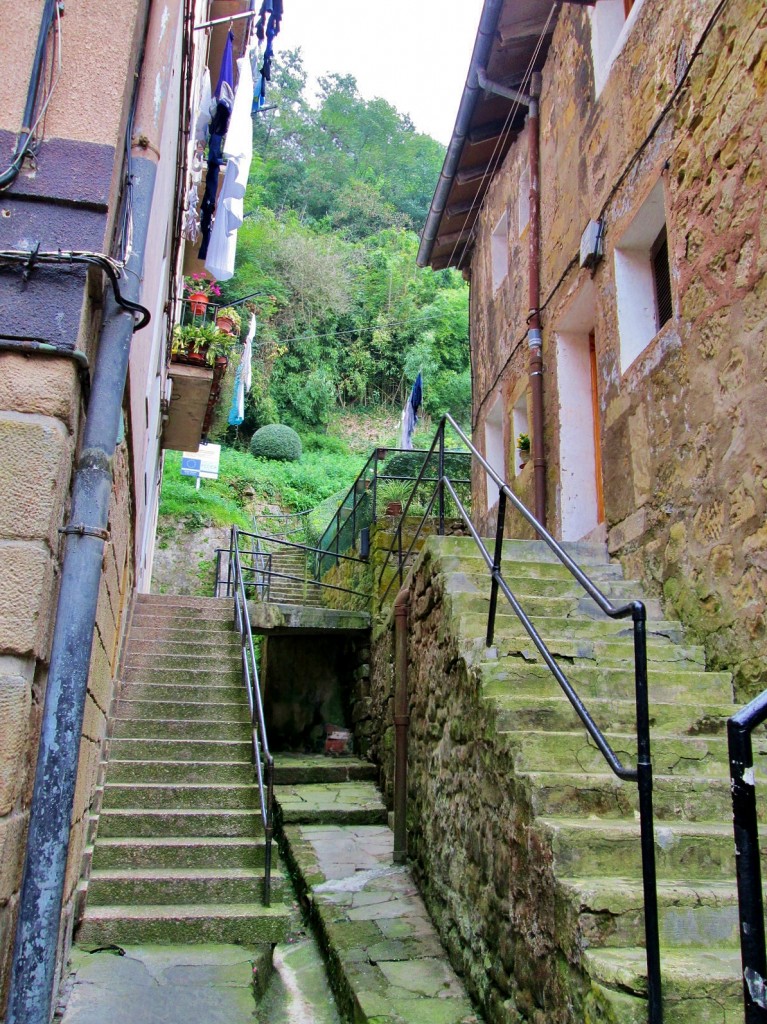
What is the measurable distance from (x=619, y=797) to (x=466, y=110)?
7.32 metres

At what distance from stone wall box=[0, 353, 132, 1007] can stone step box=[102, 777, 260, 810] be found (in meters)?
3.31

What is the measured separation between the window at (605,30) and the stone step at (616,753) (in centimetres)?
507

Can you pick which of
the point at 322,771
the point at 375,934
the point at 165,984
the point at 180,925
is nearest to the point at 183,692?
the point at 322,771

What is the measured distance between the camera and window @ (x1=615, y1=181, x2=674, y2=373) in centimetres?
501

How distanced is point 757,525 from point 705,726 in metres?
0.97

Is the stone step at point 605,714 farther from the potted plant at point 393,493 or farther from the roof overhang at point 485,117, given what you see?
the roof overhang at point 485,117

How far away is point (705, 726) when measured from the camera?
3305 mm

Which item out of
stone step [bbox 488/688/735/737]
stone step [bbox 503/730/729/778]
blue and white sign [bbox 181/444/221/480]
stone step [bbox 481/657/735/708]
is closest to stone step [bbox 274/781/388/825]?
stone step [bbox 481/657/735/708]

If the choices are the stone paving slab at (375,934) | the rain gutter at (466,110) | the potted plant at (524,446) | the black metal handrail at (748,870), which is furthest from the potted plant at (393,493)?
the black metal handrail at (748,870)

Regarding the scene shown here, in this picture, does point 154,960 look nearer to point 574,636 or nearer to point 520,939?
point 520,939

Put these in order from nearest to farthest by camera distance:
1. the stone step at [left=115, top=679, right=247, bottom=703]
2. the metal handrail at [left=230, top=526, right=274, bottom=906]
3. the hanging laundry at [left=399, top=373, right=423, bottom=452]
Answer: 1. the metal handrail at [left=230, top=526, right=274, bottom=906]
2. the stone step at [left=115, top=679, right=247, bottom=703]
3. the hanging laundry at [left=399, top=373, right=423, bottom=452]

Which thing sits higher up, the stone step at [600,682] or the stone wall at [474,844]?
the stone step at [600,682]

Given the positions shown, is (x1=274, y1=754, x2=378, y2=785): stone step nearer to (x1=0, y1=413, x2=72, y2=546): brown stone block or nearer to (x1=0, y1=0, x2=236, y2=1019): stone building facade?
(x1=0, y1=0, x2=236, y2=1019): stone building facade

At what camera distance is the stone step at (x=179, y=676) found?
21.6 feet
